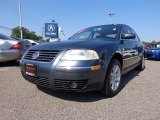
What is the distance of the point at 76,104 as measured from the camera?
357cm

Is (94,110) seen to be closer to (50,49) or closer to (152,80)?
(50,49)

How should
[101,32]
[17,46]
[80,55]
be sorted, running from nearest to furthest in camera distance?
[80,55]
[101,32]
[17,46]

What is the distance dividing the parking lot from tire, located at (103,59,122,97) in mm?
114

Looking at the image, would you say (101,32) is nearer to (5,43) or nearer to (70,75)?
(70,75)

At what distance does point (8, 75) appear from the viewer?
19.1ft

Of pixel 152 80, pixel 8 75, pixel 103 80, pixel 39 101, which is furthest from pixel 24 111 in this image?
pixel 152 80

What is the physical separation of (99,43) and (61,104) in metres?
1.25

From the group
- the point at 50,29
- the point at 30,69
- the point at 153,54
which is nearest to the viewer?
the point at 30,69

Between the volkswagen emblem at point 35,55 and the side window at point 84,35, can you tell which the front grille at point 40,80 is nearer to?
the volkswagen emblem at point 35,55

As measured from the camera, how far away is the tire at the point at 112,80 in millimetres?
3811

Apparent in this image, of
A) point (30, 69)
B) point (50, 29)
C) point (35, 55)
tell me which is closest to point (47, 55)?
point (35, 55)

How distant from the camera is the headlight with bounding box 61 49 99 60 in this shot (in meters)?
3.46

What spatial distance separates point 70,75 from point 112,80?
3.46 feet

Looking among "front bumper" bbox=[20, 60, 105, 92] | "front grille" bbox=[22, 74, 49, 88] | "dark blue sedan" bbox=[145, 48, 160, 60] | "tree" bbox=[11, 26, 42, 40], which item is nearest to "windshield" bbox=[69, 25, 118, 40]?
"front bumper" bbox=[20, 60, 105, 92]
